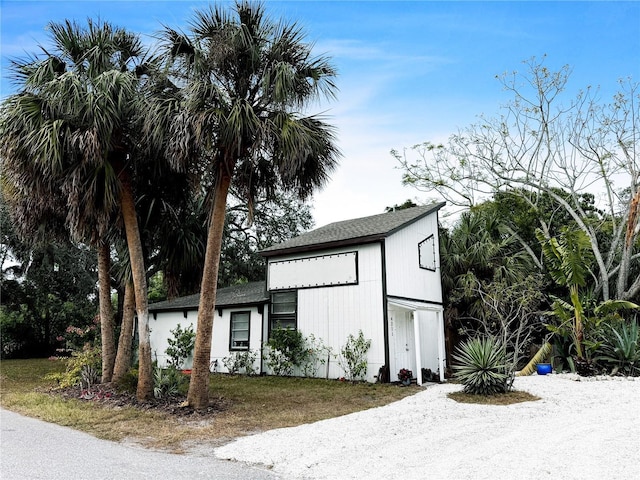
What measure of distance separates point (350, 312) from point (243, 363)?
4.27m

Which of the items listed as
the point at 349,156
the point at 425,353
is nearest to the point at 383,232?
the point at 349,156

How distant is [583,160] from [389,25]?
11.2m

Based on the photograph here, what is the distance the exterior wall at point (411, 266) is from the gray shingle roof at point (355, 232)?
→ 0.98ft

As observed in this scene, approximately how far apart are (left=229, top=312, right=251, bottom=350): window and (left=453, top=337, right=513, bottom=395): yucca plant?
776 centimetres

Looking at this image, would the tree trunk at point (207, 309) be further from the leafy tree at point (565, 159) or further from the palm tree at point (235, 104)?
the leafy tree at point (565, 159)

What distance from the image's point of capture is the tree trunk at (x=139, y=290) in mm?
9788

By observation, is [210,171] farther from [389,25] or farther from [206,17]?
[389,25]

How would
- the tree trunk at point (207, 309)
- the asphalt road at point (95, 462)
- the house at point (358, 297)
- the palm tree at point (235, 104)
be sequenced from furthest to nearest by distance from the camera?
the house at point (358, 297), the tree trunk at point (207, 309), the palm tree at point (235, 104), the asphalt road at point (95, 462)

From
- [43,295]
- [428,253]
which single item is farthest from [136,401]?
[43,295]

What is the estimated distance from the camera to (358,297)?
13406 mm

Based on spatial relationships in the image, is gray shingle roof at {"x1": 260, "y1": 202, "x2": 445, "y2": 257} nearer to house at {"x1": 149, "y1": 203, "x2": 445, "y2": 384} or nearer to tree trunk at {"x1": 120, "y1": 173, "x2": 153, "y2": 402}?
house at {"x1": 149, "y1": 203, "x2": 445, "y2": 384}

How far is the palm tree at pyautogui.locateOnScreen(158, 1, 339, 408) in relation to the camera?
860 centimetres

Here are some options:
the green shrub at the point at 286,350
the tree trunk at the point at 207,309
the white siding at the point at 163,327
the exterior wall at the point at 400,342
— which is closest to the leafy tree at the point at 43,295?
the white siding at the point at 163,327

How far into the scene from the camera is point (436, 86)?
1384cm
